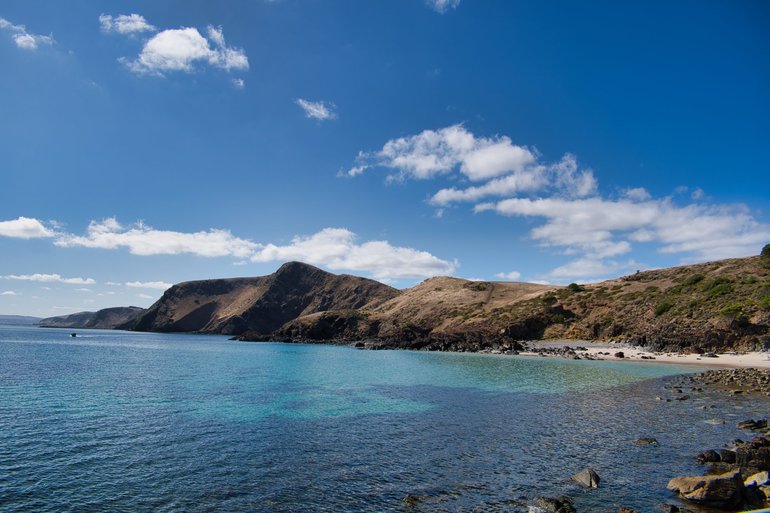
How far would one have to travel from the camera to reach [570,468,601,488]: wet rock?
728 inches

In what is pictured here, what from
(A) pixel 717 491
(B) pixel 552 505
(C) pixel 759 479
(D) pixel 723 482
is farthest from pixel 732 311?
(B) pixel 552 505

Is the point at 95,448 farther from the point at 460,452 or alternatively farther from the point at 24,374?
the point at 24,374

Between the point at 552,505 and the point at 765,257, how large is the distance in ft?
402

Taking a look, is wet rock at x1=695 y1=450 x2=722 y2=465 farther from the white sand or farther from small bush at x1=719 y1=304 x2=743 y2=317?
small bush at x1=719 y1=304 x2=743 y2=317

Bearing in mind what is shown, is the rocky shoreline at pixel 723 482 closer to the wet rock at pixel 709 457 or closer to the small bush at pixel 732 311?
the wet rock at pixel 709 457

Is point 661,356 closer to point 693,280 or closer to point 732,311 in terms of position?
point 732,311

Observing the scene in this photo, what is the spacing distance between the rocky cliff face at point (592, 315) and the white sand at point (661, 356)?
3.40 metres

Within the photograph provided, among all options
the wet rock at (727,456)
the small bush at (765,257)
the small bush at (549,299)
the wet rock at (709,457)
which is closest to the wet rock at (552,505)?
the wet rock at (709,457)

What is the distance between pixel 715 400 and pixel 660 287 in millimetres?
90274

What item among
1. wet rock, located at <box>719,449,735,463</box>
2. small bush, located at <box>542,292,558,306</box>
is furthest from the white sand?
wet rock, located at <box>719,449,735,463</box>

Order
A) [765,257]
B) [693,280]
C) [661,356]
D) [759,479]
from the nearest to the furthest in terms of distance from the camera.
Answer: [759,479] → [661,356] → [765,257] → [693,280]

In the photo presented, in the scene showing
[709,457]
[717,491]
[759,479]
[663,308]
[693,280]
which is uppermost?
[693,280]

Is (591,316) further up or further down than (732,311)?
further down

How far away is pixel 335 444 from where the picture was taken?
24.8 m
